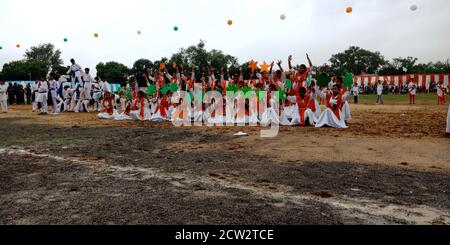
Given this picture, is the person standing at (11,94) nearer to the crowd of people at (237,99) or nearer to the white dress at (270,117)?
the crowd of people at (237,99)

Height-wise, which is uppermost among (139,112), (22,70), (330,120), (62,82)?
(22,70)

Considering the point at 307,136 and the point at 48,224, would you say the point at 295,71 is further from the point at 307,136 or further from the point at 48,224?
the point at 48,224

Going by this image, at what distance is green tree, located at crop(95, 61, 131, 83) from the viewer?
62625mm

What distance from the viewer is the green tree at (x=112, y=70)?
62625mm

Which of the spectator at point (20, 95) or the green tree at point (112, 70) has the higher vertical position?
the green tree at point (112, 70)

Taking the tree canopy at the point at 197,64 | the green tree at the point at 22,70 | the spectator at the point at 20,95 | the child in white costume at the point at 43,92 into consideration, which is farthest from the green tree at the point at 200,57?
the child in white costume at the point at 43,92

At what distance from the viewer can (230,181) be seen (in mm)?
4707

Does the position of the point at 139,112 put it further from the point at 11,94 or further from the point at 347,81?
the point at 11,94

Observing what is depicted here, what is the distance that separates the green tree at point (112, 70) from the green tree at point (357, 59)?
169 feet

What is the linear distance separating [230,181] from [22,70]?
63.9 m

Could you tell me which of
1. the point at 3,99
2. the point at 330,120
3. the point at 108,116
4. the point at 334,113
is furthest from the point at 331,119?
the point at 3,99

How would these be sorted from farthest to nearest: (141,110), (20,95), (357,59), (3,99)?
(357,59)
(20,95)
(3,99)
(141,110)

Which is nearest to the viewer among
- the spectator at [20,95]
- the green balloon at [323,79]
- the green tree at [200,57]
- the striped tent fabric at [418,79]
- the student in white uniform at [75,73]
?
the green balloon at [323,79]
